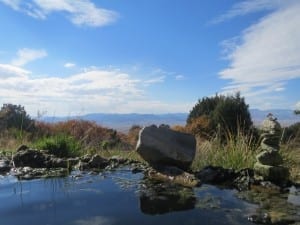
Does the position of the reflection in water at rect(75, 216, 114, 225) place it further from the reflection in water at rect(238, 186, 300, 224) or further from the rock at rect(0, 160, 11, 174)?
the rock at rect(0, 160, 11, 174)

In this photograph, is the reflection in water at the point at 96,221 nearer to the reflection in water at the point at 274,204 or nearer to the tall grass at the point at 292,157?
the reflection in water at the point at 274,204

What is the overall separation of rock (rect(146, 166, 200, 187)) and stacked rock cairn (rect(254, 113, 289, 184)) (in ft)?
3.41

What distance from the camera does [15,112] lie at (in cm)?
2027

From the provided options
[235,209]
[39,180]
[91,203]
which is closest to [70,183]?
[39,180]

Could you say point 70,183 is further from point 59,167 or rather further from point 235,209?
point 235,209

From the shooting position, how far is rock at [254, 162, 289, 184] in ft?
22.5

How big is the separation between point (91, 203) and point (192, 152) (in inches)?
100

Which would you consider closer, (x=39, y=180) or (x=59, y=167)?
(x=39, y=180)

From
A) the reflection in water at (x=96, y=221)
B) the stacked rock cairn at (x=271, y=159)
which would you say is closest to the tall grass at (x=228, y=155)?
the stacked rock cairn at (x=271, y=159)

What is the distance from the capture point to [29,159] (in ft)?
28.3

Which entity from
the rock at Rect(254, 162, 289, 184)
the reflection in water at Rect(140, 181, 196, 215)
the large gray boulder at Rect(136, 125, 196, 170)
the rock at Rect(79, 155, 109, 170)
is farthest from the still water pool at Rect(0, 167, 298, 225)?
the rock at Rect(79, 155, 109, 170)

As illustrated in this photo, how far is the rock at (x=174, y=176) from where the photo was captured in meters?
6.92

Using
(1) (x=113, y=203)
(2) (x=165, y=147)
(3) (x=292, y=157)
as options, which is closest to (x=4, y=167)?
(2) (x=165, y=147)

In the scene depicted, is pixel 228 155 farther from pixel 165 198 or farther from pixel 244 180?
pixel 165 198
